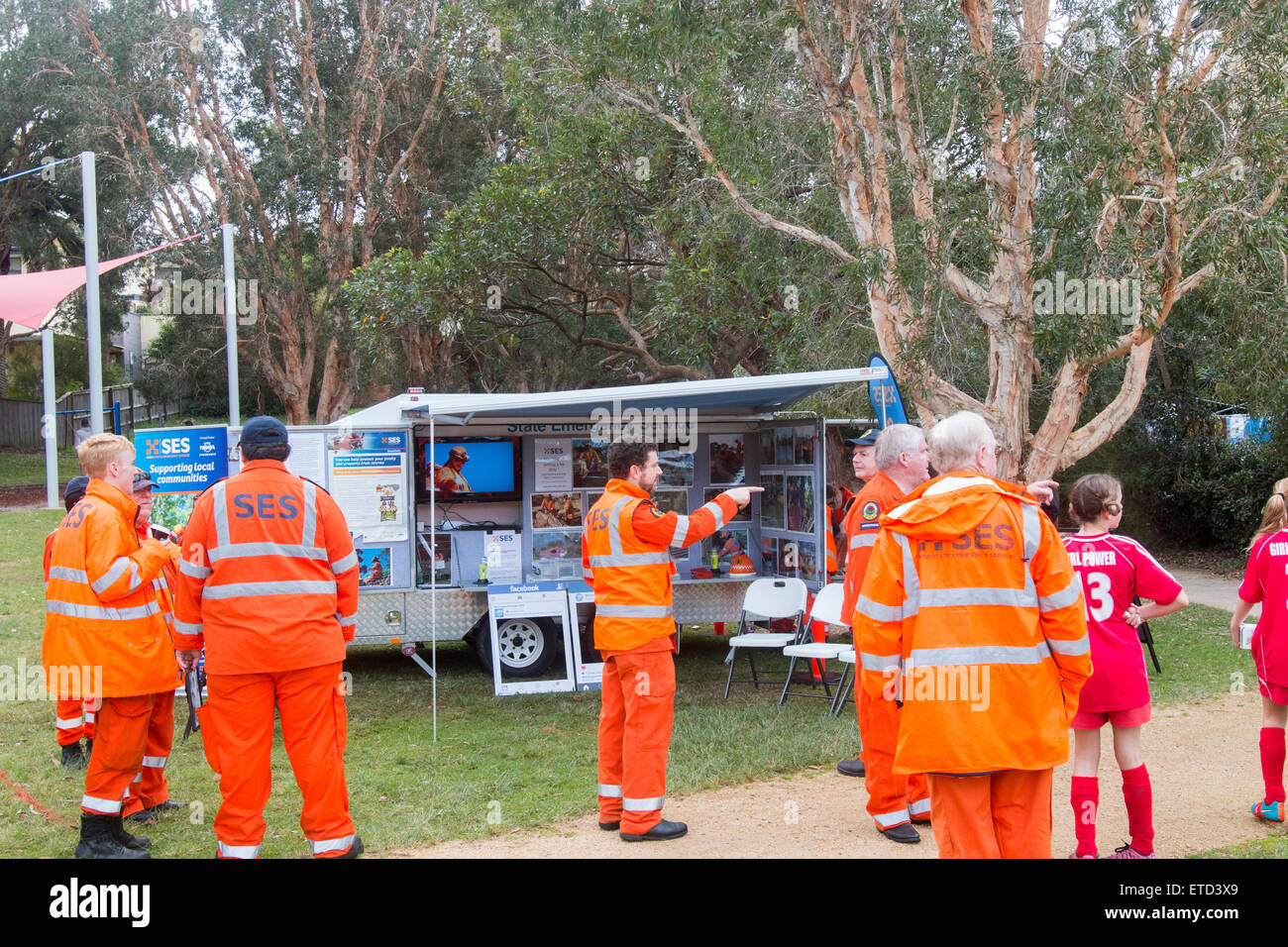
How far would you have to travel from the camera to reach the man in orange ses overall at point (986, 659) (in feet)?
10.8

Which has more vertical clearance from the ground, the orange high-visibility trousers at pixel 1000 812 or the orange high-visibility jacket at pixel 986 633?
the orange high-visibility jacket at pixel 986 633

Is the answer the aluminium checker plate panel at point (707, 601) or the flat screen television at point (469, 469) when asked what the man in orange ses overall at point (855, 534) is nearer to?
the aluminium checker plate panel at point (707, 601)

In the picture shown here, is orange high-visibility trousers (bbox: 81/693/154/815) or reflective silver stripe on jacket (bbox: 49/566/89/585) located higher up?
reflective silver stripe on jacket (bbox: 49/566/89/585)

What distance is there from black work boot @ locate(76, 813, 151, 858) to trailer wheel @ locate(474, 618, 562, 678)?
14.9 ft

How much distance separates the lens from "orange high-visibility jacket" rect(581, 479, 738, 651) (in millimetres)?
5074

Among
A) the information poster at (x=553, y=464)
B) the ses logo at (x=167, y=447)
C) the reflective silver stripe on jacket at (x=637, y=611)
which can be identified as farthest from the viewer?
the information poster at (x=553, y=464)

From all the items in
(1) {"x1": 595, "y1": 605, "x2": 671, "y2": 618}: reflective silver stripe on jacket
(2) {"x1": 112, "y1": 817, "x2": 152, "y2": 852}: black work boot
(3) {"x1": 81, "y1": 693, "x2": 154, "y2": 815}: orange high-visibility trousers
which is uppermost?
(1) {"x1": 595, "y1": 605, "x2": 671, "y2": 618}: reflective silver stripe on jacket

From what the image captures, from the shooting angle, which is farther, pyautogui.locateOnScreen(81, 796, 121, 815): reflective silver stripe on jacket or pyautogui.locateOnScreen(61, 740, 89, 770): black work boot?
pyautogui.locateOnScreen(61, 740, 89, 770): black work boot

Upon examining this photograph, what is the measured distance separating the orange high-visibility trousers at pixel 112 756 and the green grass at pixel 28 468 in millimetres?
24969

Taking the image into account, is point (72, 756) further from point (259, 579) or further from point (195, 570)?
point (259, 579)

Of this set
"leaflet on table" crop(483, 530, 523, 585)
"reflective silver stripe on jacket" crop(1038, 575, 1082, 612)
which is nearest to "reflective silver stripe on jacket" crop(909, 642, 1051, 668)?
"reflective silver stripe on jacket" crop(1038, 575, 1082, 612)

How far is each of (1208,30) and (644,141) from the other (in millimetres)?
7555

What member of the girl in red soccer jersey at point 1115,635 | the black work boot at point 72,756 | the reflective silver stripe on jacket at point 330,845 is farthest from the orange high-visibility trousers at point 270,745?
the girl in red soccer jersey at point 1115,635

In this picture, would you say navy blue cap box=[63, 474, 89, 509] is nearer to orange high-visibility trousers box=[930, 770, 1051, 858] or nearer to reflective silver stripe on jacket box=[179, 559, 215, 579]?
reflective silver stripe on jacket box=[179, 559, 215, 579]
